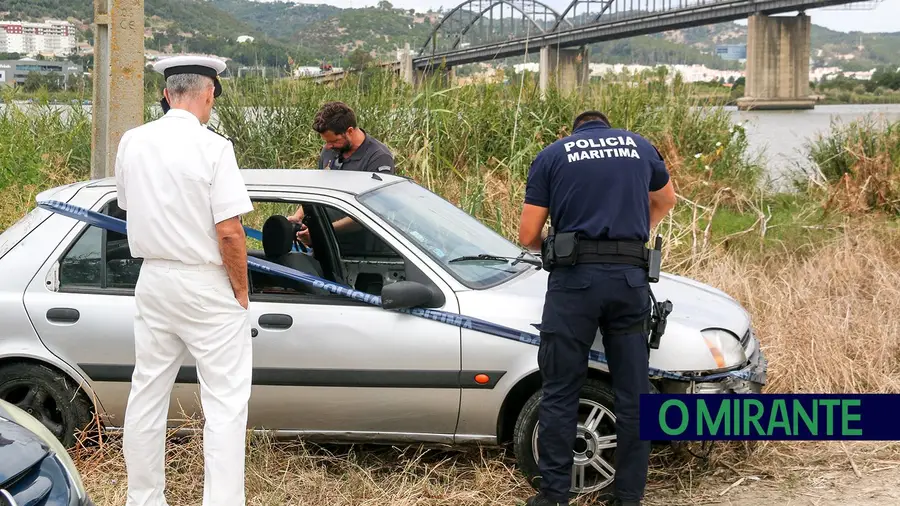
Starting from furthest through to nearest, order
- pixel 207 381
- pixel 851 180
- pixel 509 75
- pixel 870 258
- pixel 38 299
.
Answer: pixel 509 75, pixel 851 180, pixel 870 258, pixel 38 299, pixel 207 381

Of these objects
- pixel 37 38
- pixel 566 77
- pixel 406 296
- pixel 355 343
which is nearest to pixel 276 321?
pixel 355 343

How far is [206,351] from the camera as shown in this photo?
3.50 meters

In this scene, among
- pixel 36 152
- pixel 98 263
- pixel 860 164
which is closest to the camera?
pixel 98 263

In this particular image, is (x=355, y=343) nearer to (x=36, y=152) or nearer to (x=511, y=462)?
(x=511, y=462)

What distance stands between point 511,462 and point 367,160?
2.48m

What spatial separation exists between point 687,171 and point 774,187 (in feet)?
7.01

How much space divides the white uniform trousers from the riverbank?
64 cm

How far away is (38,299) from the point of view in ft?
14.4

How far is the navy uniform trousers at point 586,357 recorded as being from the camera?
3.86 m

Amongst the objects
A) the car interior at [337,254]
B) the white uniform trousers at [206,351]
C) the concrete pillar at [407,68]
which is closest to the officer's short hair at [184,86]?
the white uniform trousers at [206,351]

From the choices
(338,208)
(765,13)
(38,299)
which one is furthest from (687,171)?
(765,13)

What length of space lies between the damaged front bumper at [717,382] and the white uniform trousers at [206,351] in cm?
175

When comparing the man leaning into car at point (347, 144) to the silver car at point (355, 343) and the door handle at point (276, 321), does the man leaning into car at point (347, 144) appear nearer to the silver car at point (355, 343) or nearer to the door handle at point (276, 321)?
the silver car at point (355, 343)

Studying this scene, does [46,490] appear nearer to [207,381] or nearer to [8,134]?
[207,381]
